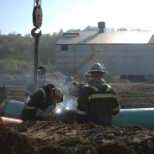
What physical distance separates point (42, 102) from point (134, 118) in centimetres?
221

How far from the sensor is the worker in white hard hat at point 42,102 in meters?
6.95

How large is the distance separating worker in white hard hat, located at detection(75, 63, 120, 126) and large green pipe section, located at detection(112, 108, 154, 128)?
7.52 feet

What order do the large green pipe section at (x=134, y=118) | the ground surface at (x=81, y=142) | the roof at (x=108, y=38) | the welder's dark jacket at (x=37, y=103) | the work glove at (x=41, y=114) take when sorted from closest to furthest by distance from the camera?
the ground surface at (x=81, y=142), the welder's dark jacket at (x=37, y=103), the work glove at (x=41, y=114), the large green pipe section at (x=134, y=118), the roof at (x=108, y=38)

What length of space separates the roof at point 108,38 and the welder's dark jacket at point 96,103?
4534cm

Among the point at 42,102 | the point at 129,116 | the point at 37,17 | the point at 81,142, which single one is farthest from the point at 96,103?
the point at 37,17

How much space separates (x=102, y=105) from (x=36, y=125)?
1020 millimetres

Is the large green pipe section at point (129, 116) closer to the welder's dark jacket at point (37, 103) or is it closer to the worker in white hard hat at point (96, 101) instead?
the welder's dark jacket at point (37, 103)

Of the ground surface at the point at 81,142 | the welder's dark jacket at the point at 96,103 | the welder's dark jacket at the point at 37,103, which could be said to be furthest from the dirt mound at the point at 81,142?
the welder's dark jacket at the point at 37,103

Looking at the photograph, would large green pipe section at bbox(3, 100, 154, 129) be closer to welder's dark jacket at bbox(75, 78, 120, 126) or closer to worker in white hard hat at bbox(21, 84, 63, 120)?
worker in white hard hat at bbox(21, 84, 63, 120)

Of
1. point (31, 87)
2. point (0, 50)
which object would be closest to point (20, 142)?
point (31, 87)

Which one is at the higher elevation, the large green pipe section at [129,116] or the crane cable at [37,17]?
the crane cable at [37,17]

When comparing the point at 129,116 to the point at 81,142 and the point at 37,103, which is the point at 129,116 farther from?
the point at 81,142

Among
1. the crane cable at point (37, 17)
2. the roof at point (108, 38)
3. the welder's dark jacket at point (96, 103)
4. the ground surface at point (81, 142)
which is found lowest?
the ground surface at point (81, 142)

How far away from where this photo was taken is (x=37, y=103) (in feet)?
22.9
